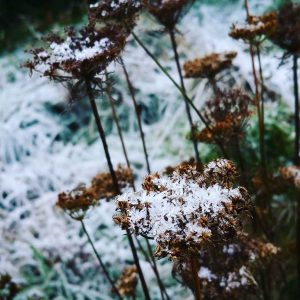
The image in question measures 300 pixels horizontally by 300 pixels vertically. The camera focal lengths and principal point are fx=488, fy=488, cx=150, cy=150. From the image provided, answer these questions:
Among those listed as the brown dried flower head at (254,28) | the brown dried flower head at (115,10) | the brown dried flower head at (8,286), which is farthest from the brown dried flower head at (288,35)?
the brown dried flower head at (8,286)

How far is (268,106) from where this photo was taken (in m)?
4.76

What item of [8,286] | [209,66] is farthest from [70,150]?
[209,66]

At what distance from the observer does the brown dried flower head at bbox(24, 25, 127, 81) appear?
2.08 meters

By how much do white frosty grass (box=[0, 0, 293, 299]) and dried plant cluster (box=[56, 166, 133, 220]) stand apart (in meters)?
1.26

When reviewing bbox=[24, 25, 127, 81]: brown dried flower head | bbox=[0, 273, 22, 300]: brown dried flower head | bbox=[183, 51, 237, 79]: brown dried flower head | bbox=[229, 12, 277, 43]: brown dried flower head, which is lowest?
bbox=[0, 273, 22, 300]: brown dried flower head

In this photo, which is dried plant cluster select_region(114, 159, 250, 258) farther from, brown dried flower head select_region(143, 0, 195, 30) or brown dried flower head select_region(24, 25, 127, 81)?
brown dried flower head select_region(143, 0, 195, 30)

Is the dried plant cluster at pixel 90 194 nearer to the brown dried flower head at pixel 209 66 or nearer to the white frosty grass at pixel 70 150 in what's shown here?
the brown dried flower head at pixel 209 66

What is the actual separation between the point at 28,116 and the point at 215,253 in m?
3.05

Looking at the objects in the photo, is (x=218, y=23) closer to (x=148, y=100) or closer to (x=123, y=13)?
(x=148, y=100)

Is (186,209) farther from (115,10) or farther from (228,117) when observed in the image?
(228,117)

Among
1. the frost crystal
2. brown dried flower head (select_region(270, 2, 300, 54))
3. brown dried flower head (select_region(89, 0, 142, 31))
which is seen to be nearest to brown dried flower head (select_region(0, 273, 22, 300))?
the frost crystal

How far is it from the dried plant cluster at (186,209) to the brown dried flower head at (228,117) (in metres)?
1.21

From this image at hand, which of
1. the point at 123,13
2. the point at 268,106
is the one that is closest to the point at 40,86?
the point at 268,106

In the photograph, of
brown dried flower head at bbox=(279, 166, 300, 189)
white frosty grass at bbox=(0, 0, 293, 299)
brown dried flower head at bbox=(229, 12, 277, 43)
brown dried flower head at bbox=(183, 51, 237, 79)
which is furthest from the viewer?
white frosty grass at bbox=(0, 0, 293, 299)
